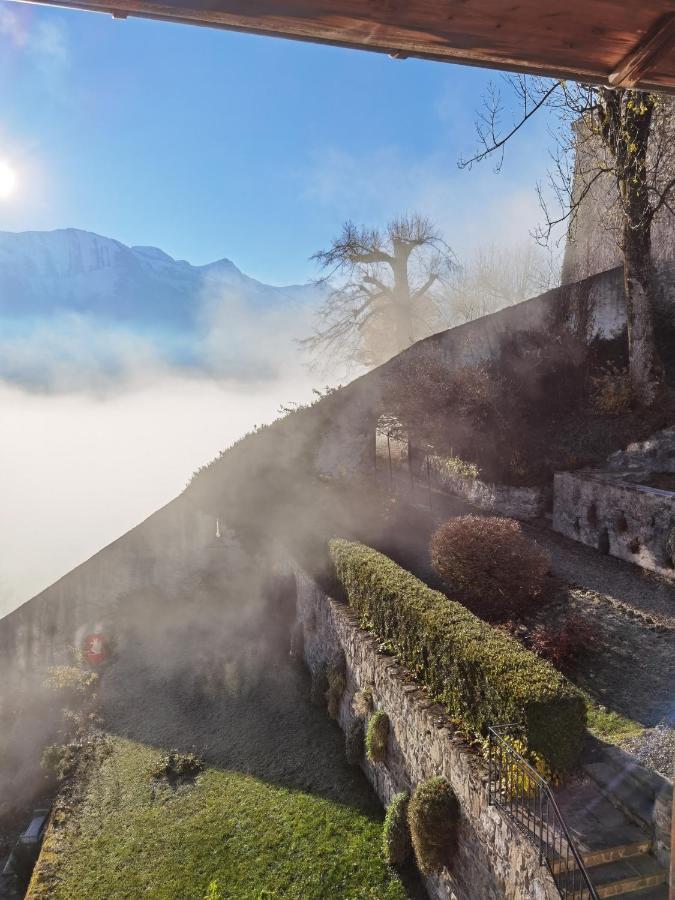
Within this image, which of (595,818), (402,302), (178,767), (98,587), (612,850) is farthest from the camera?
(402,302)

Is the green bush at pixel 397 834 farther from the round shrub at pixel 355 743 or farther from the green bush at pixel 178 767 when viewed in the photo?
the green bush at pixel 178 767

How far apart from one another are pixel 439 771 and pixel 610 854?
9.22ft

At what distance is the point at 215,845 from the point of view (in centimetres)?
1002

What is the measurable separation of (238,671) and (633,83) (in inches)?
661

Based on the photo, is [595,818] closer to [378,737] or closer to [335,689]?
[378,737]

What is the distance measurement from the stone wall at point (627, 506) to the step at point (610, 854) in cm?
773

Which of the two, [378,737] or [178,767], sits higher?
[378,737]

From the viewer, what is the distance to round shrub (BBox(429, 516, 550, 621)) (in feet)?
39.5

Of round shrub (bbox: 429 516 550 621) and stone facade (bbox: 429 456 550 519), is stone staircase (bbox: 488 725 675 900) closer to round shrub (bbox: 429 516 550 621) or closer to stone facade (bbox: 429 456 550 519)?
round shrub (bbox: 429 516 550 621)

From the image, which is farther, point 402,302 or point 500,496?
point 402,302

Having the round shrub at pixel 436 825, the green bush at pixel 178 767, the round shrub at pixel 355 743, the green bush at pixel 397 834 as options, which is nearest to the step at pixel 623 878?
the round shrub at pixel 436 825

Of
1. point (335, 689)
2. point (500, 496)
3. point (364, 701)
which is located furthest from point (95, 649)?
point (500, 496)

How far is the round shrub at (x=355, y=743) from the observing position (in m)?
11.3

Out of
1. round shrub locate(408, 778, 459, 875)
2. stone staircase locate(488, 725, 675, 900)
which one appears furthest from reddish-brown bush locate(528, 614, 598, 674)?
round shrub locate(408, 778, 459, 875)
